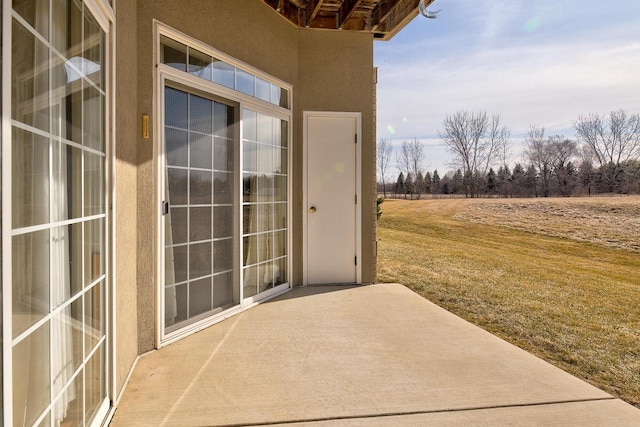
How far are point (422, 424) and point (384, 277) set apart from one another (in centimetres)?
412

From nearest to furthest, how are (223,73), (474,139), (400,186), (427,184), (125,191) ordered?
(125,191) < (223,73) < (474,139) < (427,184) < (400,186)

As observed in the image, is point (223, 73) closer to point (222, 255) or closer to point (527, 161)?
point (222, 255)

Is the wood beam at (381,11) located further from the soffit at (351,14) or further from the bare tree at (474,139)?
the bare tree at (474,139)

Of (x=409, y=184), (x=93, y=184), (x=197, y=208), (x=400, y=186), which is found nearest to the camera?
(x=93, y=184)

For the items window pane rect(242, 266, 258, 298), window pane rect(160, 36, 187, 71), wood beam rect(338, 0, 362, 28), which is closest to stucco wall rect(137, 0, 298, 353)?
window pane rect(160, 36, 187, 71)

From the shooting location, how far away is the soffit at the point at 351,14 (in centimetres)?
438

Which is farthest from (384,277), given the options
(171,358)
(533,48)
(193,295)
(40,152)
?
(533,48)

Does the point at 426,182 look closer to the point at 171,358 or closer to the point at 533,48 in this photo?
the point at 533,48

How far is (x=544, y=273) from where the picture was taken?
740 cm

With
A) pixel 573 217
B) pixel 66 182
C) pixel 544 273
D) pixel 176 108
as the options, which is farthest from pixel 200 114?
pixel 573 217

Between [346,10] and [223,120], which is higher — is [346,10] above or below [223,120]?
above

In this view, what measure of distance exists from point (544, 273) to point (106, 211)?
7.87 metres

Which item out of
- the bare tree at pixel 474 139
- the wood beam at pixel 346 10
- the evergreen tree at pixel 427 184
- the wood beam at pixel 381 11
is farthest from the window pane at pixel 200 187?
the evergreen tree at pixel 427 184

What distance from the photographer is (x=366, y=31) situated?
16.3 ft
